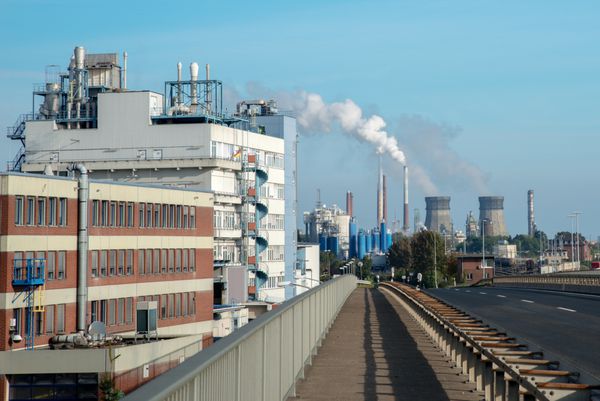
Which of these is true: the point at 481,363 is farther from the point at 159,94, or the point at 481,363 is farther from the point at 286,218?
the point at 286,218

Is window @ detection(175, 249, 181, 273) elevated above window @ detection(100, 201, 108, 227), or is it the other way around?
window @ detection(100, 201, 108, 227)

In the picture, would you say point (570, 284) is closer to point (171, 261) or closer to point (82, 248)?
point (171, 261)

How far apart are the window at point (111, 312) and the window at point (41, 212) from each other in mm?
8474

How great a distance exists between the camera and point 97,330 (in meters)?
57.0

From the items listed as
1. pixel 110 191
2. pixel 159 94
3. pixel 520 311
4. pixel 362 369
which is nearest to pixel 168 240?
pixel 110 191

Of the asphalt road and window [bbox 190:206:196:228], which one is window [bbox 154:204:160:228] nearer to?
window [bbox 190:206:196:228]

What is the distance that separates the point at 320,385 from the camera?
16.4 metres

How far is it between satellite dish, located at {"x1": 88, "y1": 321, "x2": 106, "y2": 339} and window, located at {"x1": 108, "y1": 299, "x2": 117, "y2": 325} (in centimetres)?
585

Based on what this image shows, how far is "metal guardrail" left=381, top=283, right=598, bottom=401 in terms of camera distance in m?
11.2

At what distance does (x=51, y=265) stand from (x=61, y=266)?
949 mm

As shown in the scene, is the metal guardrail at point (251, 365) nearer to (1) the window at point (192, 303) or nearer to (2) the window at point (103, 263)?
(2) the window at point (103, 263)

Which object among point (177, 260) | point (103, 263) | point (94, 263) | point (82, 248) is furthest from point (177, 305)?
point (82, 248)

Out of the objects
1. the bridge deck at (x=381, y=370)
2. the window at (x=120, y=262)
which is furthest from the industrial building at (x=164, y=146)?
the bridge deck at (x=381, y=370)

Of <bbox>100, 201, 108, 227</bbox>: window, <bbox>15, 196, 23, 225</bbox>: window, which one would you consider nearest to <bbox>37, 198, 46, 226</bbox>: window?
<bbox>15, 196, 23, 225</bbox>: window
